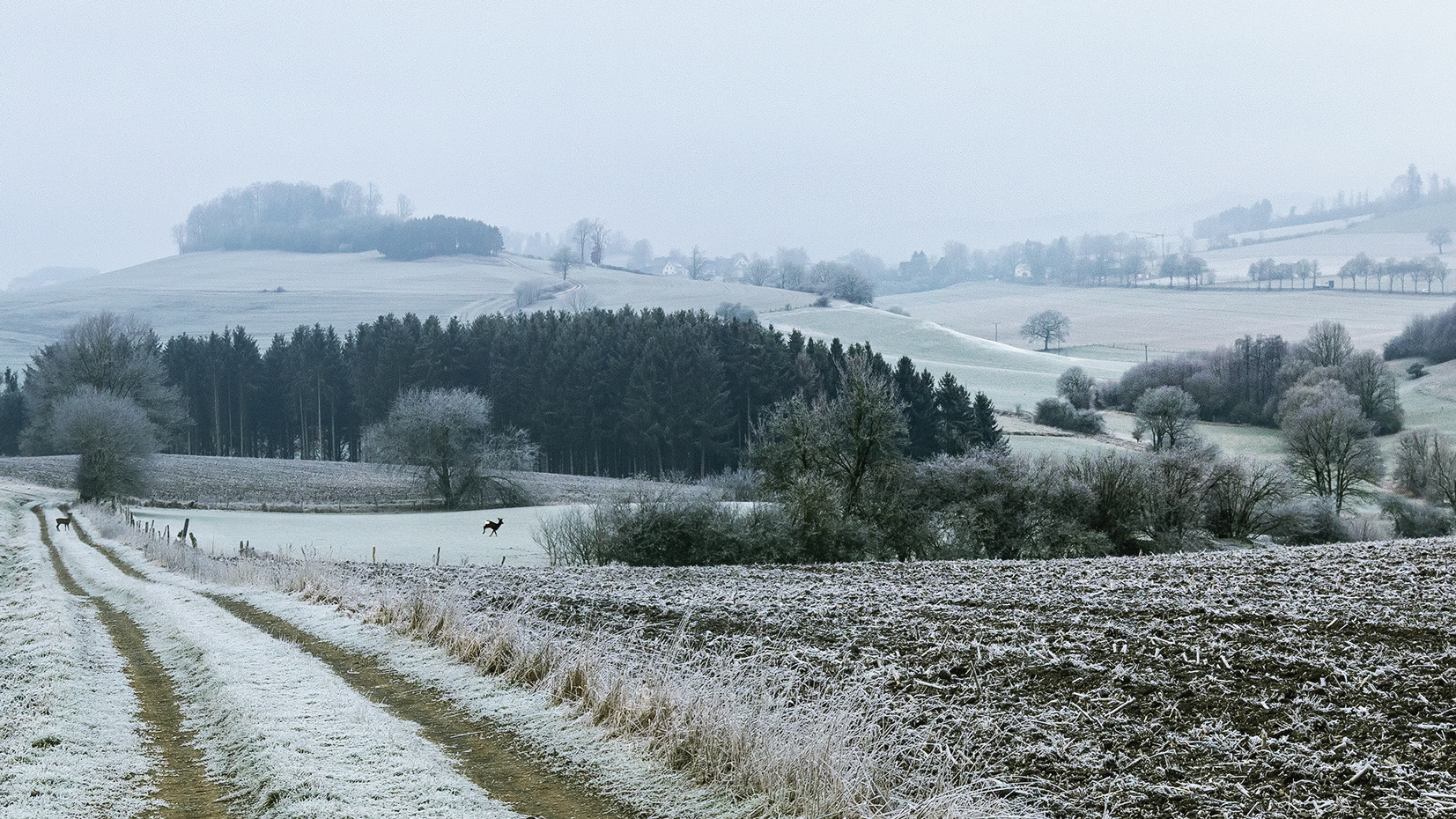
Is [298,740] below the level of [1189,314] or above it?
below

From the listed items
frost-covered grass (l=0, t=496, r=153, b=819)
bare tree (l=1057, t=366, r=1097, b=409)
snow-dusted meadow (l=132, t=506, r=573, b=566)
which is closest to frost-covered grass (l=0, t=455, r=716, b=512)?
snow-dusted meadow (l=132, t=506, r=573, b=566)

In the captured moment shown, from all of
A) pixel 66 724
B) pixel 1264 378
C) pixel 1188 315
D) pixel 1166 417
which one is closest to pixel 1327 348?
pixel 1264 378

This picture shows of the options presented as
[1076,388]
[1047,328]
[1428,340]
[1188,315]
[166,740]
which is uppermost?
[1188,315]

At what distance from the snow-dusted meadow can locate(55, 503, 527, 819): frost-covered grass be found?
29.5 metres

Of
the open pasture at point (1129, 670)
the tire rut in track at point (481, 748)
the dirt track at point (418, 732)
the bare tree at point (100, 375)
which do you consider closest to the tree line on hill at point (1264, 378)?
the open pasture at point (1129, 670)

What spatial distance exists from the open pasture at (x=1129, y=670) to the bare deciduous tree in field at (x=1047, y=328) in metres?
136

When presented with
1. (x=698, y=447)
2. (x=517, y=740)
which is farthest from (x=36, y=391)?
(x=517, y=740)

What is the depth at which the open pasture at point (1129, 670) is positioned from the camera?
26.2ft

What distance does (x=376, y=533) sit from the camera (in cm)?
5603

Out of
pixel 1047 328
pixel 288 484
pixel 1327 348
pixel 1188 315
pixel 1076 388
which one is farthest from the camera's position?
pixel 1188 315

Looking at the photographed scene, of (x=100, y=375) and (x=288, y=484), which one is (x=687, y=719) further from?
(x=100, y=375)

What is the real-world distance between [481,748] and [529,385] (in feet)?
308

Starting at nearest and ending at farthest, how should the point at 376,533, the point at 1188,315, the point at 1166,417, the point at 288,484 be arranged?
the point at 376,533 → the point at 288,484 → the point at 1166,417 → the point at 1188,315

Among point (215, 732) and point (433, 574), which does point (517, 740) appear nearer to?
point (215, 732)
